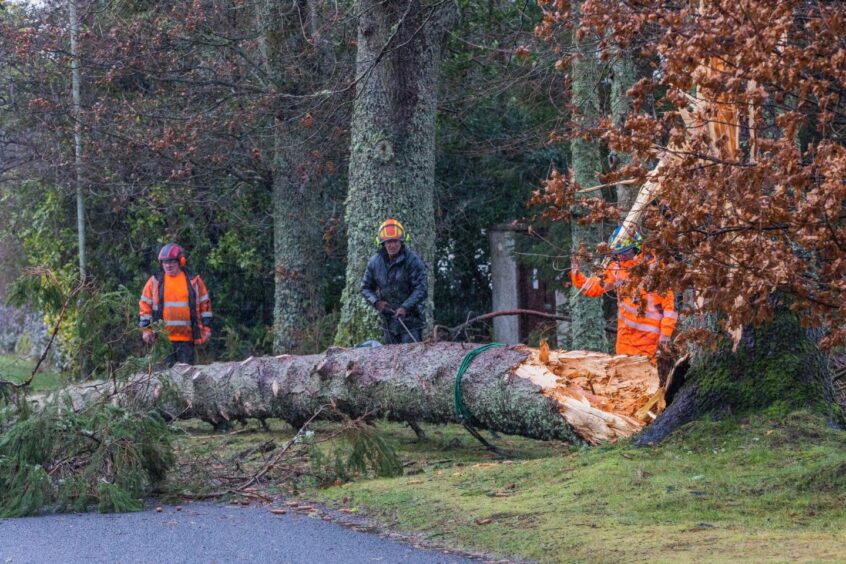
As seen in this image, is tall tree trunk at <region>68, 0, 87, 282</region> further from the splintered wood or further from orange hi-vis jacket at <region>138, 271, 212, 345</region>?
the splintered wood

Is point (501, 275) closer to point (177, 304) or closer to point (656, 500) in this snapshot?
point (177, 304)

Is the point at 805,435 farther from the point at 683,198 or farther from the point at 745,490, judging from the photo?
the point at 683,198

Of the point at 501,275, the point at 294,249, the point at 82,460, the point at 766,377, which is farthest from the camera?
the point at 501,275

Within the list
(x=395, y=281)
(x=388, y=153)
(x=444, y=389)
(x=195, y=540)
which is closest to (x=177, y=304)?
(x=388, y=153)

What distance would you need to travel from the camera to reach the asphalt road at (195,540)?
19.5 ft

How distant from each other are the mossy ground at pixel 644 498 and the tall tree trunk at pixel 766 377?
14 cm

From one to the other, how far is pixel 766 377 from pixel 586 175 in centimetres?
668

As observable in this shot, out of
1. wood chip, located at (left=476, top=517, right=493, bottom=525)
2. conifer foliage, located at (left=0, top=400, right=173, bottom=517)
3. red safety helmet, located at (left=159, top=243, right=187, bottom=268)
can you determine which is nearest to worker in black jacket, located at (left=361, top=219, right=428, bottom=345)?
red safety helmet, located at (left=159, top=243, right=187, bottom=268)

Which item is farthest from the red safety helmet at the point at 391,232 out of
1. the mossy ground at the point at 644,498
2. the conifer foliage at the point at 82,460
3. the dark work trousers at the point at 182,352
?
the conifer foliage at the point at 82,460

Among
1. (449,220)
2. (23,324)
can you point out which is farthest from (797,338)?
(23,324)

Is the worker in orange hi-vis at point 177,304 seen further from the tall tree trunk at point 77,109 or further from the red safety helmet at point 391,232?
the red safety helmet at point 391,232

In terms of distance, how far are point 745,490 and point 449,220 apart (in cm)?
1435

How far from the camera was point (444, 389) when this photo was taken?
30.9 ft

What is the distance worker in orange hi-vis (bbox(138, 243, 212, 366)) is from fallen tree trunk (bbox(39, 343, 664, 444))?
3.47 metres
